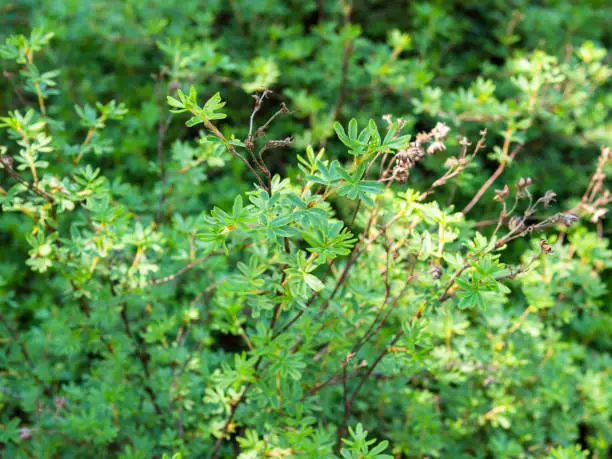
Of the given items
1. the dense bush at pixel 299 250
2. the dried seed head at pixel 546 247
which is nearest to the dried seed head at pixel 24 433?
the dense bush at pixel 299 250

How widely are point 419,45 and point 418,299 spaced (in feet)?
8.04

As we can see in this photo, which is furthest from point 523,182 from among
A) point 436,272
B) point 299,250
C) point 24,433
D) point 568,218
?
point 24,433

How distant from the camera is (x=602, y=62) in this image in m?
4.14

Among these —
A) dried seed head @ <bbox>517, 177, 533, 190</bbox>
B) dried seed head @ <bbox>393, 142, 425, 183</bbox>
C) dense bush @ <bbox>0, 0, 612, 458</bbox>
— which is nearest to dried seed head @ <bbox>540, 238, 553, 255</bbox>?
dense bush @ <bbox>0, 0, 612, 458</bbox>

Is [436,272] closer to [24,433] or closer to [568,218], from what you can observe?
[568,218]

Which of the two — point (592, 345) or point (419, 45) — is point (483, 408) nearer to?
point (592, 345)

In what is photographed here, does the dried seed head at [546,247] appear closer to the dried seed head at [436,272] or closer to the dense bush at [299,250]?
the dense bush at [299,250]

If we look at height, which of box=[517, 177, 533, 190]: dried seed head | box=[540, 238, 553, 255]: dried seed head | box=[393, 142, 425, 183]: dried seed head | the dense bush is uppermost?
box=[393, 142, 425, 183]: dried seed head

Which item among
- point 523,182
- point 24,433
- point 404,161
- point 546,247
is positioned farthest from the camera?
point 24,433

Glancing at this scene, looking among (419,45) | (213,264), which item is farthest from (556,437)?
(419,45)

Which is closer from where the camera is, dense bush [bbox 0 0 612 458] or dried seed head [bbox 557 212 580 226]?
dried seed head [bbox 557 212 580 226]

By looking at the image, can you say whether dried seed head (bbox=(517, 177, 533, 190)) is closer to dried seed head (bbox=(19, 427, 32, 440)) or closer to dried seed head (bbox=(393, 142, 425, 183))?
dried seed head (bbox=(393, 142, 425, 183))

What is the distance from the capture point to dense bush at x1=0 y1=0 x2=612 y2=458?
6.25 ft

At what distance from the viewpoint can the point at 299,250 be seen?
5.53 feet
